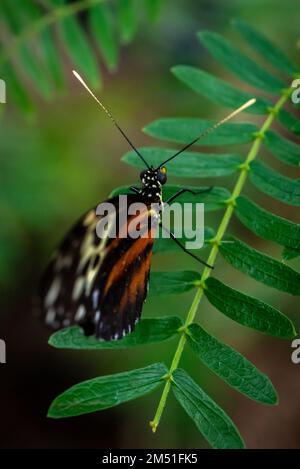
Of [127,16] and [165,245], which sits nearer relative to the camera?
[165,245]

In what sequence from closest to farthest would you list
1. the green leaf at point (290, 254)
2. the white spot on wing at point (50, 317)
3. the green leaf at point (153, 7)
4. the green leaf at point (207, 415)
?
the green leaf at point (207, 415)
the green leaf at point (290, 254)
the white spot on wing at point (50, 317)
the green leaf at point (153, 7)

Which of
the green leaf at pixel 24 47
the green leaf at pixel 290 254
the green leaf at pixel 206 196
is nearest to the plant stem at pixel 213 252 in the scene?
the green leaf at pixel 206 196

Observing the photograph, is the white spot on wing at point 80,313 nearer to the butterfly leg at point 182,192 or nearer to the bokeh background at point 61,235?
the butterfly leg at point 182,192

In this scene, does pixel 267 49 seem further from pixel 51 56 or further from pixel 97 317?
pixel 97 317

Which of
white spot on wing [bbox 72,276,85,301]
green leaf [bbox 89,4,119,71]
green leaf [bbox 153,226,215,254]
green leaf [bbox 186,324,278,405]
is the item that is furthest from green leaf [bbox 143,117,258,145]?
green leaf [bbox 89,4,119,71]

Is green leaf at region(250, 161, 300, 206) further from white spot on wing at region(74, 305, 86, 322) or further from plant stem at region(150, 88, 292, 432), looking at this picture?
white spot on wing at region(74, 305, 86, 322)

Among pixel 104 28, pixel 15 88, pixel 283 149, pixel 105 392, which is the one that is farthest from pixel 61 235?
pixel 105 392

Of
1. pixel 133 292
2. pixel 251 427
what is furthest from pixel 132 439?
pixel 133 292
